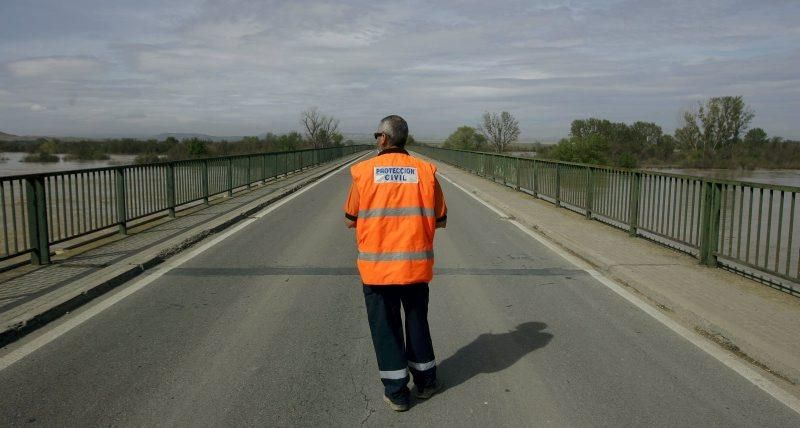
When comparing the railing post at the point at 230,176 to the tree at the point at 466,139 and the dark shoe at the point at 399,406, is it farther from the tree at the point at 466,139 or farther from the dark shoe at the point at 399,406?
the tree at the point at 466,139

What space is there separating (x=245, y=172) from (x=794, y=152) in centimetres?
3060

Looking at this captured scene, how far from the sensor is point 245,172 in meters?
21.0

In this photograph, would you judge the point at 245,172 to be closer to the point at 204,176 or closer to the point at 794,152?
the point at 204,176

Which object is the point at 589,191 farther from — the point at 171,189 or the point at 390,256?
the point at 390,256

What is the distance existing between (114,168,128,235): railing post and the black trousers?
815 centimetres

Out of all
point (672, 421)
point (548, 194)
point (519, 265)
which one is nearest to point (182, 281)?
point (519, 265)

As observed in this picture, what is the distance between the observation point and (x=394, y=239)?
403 centimetres

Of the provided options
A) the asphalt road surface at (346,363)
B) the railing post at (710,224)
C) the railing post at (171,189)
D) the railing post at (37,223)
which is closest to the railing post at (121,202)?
the railing post at (171,189)

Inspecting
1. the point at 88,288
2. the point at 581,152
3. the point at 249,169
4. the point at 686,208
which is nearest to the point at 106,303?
the point at 88,288

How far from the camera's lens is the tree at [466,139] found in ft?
353

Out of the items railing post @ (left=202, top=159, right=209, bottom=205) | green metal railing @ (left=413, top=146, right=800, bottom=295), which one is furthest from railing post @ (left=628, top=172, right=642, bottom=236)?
railing post @ (left=202, top=159, right=209, bottom=205)

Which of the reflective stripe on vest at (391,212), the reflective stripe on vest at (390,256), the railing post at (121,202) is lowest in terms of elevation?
the railing post at (121,202)

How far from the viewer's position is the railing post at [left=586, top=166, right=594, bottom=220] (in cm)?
1383

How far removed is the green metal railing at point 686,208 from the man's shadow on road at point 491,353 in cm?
309
